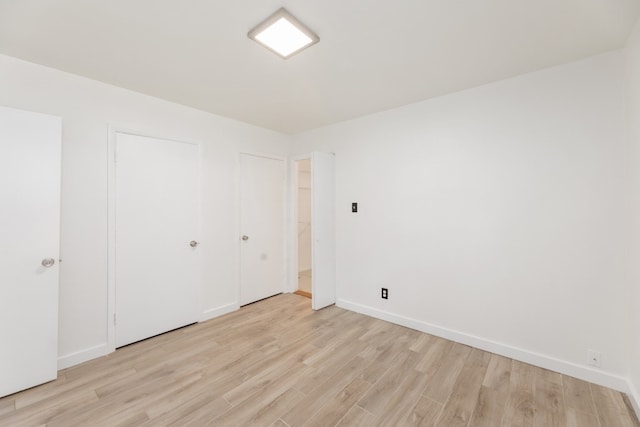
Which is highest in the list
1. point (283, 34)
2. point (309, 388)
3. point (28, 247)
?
point (283, 34)

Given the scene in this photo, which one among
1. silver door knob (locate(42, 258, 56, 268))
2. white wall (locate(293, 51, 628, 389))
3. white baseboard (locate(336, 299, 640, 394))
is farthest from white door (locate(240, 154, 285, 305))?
silver door knob (locate(42, 258, 56, 268))

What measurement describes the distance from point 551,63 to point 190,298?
13.5 ft

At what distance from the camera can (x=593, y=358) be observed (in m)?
1.97

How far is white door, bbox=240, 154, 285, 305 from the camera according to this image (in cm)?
354

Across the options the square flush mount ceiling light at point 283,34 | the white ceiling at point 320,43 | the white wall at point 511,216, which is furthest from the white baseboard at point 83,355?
the square flush mount ceiling light at point 283,34

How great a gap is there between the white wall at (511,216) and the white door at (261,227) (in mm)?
1392

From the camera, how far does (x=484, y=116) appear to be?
2455mm

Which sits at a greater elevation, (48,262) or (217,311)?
(48,262)

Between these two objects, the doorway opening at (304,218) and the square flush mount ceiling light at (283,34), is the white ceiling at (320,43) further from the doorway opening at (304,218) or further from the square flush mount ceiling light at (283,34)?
the doorway opening at (304,218)

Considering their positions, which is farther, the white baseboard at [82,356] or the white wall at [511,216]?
the white baseboard at [82,356]

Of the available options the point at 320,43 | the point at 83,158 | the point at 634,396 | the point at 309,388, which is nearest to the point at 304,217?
the point at 83,158

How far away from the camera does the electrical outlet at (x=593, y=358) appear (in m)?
1.95

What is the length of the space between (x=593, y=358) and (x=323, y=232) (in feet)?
8.85

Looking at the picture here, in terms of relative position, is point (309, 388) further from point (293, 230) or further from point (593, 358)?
point (293, 230)
